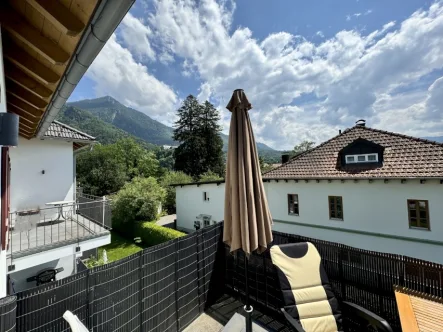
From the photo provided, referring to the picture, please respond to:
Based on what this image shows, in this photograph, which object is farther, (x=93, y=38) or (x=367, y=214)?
(x=367, y=214)

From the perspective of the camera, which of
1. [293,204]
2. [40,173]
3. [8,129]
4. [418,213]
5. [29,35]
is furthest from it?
[293,204]

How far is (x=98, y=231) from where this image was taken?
21.6 feet

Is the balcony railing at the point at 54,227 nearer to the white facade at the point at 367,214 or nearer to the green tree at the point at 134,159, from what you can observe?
the white facade at the point at 367,214

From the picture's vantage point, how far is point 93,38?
1909 millimetres

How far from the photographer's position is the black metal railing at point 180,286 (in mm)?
2621

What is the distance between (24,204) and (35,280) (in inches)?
102

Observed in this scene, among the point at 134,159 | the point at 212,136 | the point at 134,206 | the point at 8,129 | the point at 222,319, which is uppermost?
the point at 212,136

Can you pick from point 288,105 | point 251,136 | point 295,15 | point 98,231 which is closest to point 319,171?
point 295,15

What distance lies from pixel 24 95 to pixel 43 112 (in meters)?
0.49

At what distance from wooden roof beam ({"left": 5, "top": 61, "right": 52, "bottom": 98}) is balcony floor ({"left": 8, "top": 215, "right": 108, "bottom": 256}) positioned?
4019 millimetres

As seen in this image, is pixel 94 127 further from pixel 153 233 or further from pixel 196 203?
pixel 153 233

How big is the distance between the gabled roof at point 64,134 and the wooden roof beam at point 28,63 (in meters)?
5.92

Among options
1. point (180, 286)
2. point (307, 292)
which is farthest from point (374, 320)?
point (180, 286)

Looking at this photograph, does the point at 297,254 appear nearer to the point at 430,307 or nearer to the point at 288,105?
the point at 430,307
